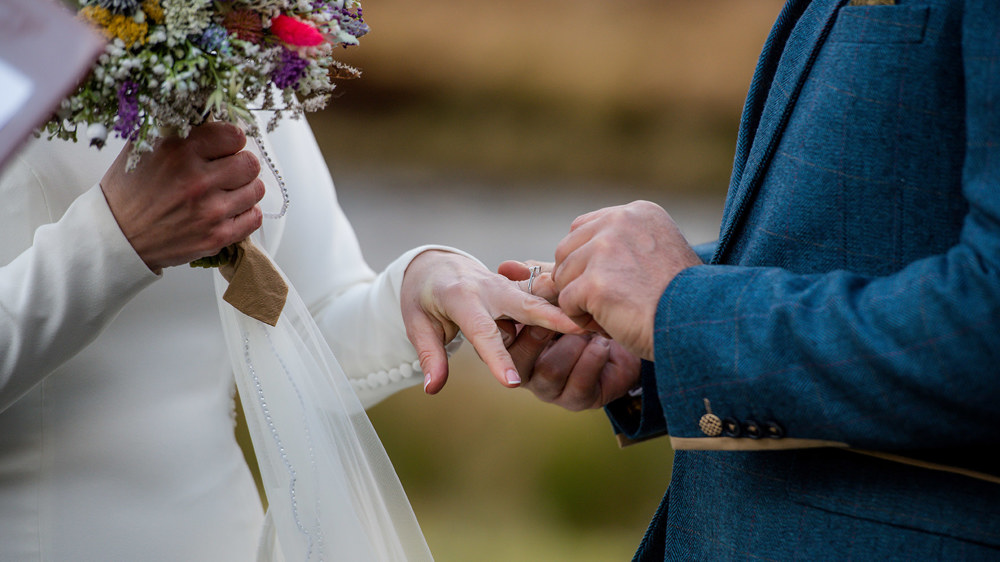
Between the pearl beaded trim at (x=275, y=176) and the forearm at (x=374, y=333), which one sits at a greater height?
the pearl beaded trim at (x=275, y=176)

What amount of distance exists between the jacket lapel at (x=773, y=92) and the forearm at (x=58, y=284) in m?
0.79

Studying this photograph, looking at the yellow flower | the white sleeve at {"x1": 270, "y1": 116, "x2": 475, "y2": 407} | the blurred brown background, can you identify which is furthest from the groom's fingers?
the blurred brown background

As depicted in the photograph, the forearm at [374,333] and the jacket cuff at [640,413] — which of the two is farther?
the forearm at [374,333]

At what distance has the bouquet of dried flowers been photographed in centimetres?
88

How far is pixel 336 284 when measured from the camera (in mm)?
1577

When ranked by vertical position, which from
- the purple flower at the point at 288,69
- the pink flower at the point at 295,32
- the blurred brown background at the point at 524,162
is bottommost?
the blurred brown background at the point at 524,162

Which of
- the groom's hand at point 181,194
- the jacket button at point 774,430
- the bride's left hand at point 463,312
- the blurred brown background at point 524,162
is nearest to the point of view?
the jacket button at point 774,430

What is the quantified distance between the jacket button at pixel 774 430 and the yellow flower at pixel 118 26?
31.7 inches

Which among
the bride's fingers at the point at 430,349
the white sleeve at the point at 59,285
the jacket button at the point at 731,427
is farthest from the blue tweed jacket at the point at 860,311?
the white sleeve at the point at 59,285

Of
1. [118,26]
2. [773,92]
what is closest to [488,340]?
[773,92]

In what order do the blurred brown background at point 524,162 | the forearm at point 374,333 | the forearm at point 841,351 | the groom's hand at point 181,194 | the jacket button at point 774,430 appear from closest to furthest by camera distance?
the forearm at point 841,351 < the jacket button at point 774,430 < the groom's hand at point 181,194 < the forearm at point 374,333 < the blurred brown background at point 524,162

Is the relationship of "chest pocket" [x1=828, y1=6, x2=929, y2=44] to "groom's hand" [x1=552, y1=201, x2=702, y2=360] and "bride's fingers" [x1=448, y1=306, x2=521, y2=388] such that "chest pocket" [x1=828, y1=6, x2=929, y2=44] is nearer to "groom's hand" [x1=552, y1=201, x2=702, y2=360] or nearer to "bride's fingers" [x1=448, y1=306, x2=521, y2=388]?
"groom's hand" [x1=552, y1=201, x2=702, y2=360]

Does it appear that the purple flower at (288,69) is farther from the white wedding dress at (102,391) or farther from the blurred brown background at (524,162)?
the blurred brown background at (524,162)

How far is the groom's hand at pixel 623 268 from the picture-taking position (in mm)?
A: 923
